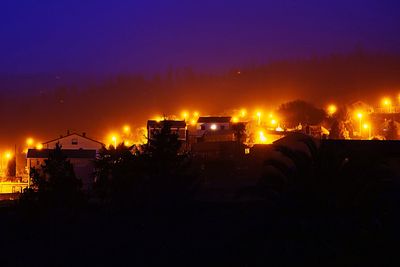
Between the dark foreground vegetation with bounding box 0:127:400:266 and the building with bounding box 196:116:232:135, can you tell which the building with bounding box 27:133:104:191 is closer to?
the building with bounding box 196:116:232:135

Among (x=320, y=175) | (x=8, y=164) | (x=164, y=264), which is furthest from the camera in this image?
(x=8, y=164)

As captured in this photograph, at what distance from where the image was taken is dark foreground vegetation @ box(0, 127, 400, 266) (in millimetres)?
8453

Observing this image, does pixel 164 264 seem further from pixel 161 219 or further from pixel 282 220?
pixel 161 219

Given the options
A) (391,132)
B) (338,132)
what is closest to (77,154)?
(338,132)

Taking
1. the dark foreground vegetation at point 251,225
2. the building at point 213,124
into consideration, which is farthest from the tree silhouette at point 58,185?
the building at point 213,124

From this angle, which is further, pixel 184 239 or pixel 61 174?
pixel 61 174

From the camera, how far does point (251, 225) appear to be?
396 inches

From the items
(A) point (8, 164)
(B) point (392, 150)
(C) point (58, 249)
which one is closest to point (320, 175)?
(C) point (58, 249)

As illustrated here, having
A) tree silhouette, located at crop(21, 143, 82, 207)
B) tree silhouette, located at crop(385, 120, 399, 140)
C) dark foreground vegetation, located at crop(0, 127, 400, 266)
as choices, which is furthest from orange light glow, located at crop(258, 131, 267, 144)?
dark foreground vegetation, located at crop(0, 127, 400, 266)

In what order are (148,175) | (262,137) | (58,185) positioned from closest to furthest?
(58,185), (148,175), (262,137)

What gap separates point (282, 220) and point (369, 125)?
42.2m

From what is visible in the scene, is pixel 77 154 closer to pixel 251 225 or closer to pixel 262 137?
pixel 262 137

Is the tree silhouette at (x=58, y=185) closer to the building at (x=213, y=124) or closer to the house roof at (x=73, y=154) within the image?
the house roof at (x=73, y=154)

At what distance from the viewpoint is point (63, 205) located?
50.1 feet
